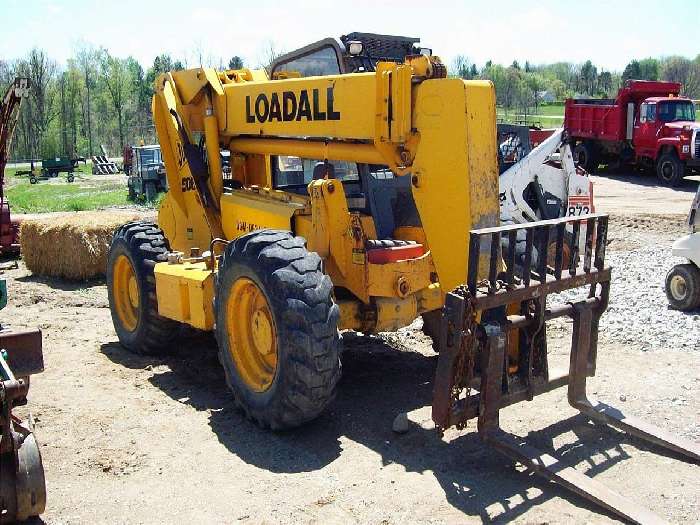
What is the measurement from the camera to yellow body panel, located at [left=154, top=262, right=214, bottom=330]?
611cm

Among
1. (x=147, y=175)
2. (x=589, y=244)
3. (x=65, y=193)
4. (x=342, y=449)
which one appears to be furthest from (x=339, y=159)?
(x=65, y=193)

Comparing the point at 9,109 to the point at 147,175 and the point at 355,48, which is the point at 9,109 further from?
the point at 147,175

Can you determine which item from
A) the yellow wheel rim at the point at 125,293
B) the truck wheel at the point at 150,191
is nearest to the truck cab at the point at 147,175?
the truck wheel at the point at 150,191

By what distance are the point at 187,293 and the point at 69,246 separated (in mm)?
5886

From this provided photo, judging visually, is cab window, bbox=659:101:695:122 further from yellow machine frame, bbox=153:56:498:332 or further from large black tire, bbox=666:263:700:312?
yellow machine frame, bbox=153:56:498:332

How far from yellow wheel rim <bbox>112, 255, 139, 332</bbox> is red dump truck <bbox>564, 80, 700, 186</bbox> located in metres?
18.3

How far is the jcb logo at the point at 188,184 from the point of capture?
732 centimetres

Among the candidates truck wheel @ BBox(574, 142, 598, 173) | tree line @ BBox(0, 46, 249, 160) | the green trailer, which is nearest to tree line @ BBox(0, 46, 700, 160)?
tree line @ BBox(0, 46, 249, 160)

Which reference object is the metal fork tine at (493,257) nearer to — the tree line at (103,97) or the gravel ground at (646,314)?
the gravel ground at (646,314)

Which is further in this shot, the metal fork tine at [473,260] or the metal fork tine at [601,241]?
the metal fork tine at [601,241]

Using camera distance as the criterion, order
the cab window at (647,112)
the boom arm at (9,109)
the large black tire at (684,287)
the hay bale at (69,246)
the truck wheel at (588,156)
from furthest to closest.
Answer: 1. the truck wheel at (588,156)
2. the cab window at (647,112)
3. the hay bale at (69,246)
4. the boom arm at (9,109)
5. the large black tire at (684,287)

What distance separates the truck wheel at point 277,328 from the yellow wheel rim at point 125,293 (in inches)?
88.0

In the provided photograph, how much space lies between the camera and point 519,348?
16.0 feet

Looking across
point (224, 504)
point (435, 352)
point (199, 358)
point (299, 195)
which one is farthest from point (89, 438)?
point (435, 352)
